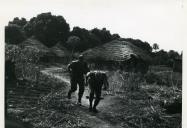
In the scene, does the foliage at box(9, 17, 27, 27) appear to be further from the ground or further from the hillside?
the hillside

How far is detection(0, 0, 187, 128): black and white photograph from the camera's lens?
891 cm

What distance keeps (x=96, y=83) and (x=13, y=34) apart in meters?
1.63

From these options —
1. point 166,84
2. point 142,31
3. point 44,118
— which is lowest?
point 44,118

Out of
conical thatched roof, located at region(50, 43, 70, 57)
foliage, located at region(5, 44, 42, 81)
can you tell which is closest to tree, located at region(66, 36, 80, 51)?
conical thatched roof, located at region(50, 43, 70, 57)

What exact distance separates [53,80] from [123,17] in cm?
161

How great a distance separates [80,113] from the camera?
899cm

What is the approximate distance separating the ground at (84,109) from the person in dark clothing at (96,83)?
0.09 meters

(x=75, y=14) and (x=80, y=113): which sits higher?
(x=75, y=14)

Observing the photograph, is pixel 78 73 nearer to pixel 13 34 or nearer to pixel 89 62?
pixel 89 62

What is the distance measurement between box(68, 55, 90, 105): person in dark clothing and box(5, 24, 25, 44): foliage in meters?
0.97

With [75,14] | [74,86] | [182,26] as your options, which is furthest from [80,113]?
[182,26]

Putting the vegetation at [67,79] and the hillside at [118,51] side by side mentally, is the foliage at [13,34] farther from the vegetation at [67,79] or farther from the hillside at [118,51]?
the hillside at [118,51]

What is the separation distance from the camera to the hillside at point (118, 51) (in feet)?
29.7
